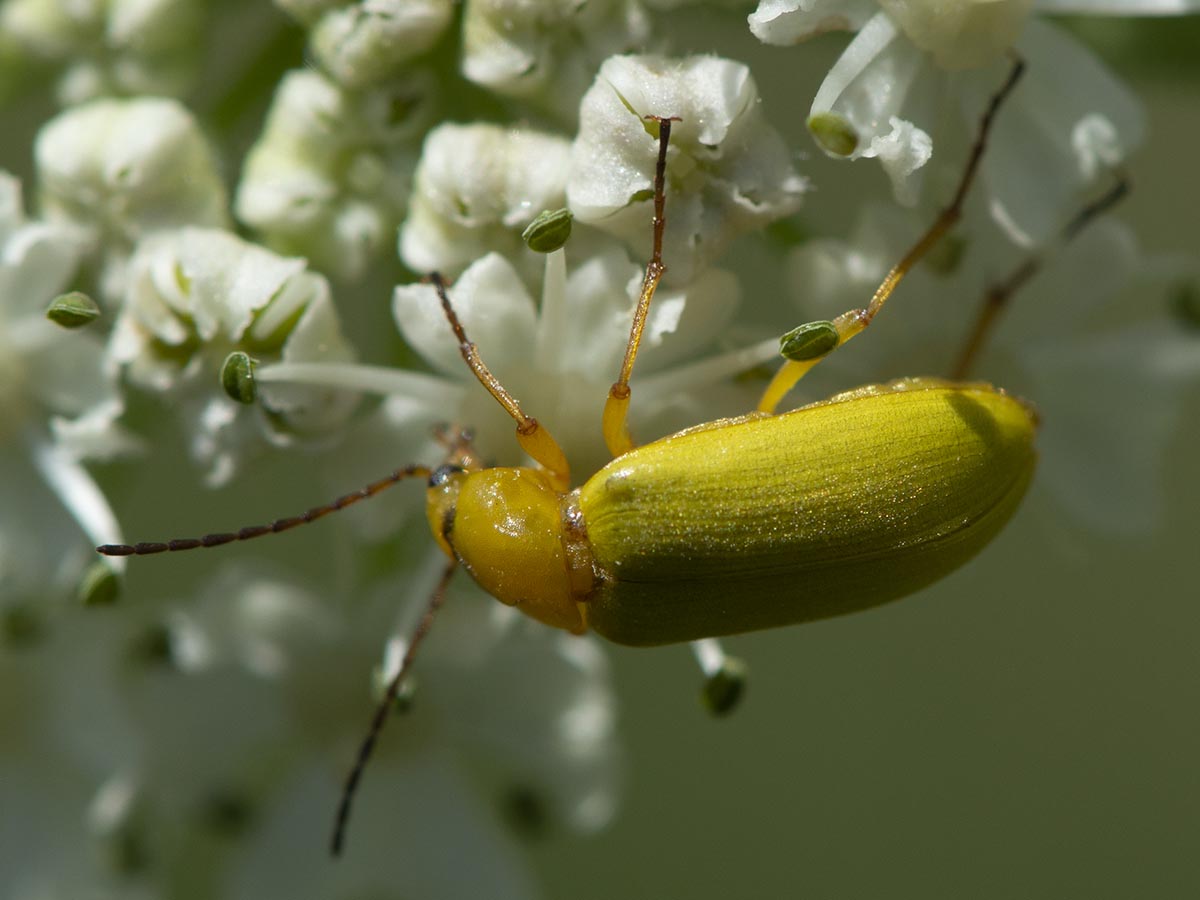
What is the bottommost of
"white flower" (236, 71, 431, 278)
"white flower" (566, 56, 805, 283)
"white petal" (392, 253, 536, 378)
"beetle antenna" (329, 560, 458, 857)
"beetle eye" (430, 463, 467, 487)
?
"beetle antenna" (329, 560, 458, 857)

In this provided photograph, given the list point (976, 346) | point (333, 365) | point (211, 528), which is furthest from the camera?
point (211, 528)

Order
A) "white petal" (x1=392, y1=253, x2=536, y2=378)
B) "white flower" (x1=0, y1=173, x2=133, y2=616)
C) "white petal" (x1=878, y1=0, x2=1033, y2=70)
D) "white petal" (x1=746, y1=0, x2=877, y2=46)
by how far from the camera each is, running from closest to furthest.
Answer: "white petal" (x1=746, y1=0, x2=877, y2=46)
"white petal" (x1=878, y1=0, x2=1033, y2=70)
"white petal" (x1=392, y1=253, x2=536, y2=378)
"white flower" (x1=0, y1=173, x2=133, y2=616)

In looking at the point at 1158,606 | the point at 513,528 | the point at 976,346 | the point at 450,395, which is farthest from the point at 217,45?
the point at 1158,606

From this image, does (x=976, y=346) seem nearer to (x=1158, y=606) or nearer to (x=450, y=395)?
(x=450, y=395)

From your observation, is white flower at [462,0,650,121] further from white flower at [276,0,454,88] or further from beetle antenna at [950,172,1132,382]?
beetle antenna at [950,172,1132,382]

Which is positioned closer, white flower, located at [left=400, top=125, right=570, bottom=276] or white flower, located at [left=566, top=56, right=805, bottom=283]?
white flower, located at [left=566, top=56, right=805, bottom=283]

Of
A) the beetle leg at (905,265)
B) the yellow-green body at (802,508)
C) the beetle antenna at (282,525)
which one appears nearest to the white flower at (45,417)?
the beetle antenna at (282,525)

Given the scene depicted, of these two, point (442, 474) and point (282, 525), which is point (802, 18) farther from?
point (282, 525)

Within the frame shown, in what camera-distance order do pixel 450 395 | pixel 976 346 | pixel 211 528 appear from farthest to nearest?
1. pixel 211 528
2. pixel 976 346
3. pixel 450 395

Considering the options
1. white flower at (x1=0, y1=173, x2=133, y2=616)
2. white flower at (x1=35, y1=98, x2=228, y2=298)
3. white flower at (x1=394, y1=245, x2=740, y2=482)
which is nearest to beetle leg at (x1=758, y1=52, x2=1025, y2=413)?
white flower at (x1=394, y1=245, x2=740, y2=482)

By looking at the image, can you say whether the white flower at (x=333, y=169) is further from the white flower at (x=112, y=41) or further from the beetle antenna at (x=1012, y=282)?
the beetle antenna at (x=1012, y=282)
